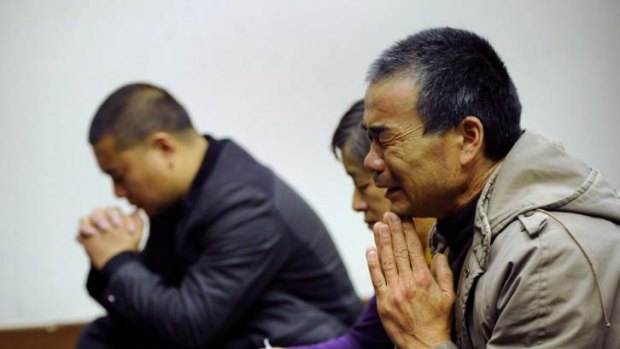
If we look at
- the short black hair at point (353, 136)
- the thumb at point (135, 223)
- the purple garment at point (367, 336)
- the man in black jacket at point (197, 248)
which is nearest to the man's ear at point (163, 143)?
the man in black jacket at point (197, 248)

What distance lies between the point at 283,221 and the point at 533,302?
4.00 feet

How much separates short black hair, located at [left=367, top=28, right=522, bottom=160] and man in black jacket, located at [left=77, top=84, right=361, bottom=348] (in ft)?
3.30

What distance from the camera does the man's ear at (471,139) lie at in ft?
5.18

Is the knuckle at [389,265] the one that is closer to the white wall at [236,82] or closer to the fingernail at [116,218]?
the fingernail at [116,218]

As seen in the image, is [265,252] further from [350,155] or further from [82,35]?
[82,35]

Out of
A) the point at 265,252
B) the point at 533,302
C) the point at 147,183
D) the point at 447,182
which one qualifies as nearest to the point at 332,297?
the point at 265,252

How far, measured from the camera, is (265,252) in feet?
8.29

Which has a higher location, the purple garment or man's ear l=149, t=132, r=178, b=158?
man's ear l=149, t=132, r=178, b=158

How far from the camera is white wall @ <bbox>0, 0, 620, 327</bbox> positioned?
3172mm

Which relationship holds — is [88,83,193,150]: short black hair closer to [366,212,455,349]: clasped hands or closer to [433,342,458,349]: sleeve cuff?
[366,212,455,349]: clasped hands

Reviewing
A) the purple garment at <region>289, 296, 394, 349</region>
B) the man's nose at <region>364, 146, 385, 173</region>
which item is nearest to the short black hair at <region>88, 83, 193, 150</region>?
the purple garment at <region>289, 296, 394, 349</region>

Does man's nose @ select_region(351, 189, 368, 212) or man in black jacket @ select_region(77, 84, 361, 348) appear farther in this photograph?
man in black jacket @ select_region(77, 84, 361, 348)

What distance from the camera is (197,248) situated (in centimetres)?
261

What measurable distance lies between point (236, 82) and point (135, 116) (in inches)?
28.4
